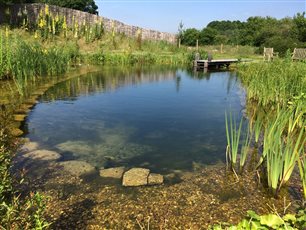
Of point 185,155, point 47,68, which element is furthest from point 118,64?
point 185,155

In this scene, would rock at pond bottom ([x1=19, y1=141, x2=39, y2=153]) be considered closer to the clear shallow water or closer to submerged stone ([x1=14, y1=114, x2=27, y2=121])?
the clear shallow water

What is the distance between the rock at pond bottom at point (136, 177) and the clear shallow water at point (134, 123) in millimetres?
337

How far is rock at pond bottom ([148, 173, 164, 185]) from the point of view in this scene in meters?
4.40

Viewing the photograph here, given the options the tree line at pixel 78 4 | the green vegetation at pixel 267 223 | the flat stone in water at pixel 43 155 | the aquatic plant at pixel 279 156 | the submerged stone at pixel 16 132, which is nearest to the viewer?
the green vegetation at pixel 267 223

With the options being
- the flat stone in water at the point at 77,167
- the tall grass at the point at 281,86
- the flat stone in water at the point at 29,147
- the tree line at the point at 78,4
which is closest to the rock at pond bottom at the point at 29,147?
the flat stone in water at the point at 29,147

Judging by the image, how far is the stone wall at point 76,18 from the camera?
22.5 metres

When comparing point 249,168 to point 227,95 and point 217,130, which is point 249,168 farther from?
point 227,95

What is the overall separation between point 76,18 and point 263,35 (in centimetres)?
2650

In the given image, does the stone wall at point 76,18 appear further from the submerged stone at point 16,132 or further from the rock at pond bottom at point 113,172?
the rock at pond bottom at point 113,172

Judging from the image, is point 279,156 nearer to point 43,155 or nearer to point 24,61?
point 43,155

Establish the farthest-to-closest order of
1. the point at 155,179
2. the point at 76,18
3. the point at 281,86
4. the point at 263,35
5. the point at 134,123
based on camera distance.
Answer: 1. the point at 263,35
2. the point at 76,18
3. the point at 281,86
4. the point at 134,123
5. the point at 155,179

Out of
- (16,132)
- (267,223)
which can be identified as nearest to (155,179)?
(267,223)

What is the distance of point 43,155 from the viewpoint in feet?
16.9

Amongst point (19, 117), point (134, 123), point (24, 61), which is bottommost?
point (134, 123)
